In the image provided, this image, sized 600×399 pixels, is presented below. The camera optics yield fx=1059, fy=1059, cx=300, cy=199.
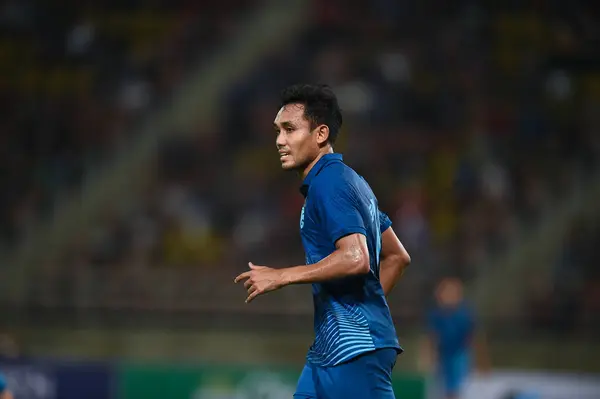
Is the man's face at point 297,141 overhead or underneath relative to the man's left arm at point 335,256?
overhead

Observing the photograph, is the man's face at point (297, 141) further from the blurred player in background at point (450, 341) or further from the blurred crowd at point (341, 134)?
the blurred crowd at point (341, 134)

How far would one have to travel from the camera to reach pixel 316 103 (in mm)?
4066

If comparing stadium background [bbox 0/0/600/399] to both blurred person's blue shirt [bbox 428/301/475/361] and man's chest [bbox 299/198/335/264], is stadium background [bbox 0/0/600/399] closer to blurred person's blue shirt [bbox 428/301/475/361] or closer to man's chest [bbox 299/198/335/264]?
blurred person's blue shirt [bbox 428/301/475/361]

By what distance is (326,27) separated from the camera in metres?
16.5

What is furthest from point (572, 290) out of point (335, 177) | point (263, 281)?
point (263, 281)

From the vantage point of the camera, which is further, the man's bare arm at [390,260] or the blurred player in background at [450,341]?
the blurred player in background at [450,341]

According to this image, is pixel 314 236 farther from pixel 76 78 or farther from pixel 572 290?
pixel 76 78

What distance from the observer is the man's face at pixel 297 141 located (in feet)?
13.3

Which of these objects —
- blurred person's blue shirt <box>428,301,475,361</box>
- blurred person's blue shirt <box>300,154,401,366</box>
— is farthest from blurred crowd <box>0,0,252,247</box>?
blurred person's blue shirt <box>300,154,401,366</box>

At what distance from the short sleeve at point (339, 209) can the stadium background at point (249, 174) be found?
7378 mm

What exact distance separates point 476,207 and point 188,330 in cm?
416

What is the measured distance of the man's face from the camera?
→ 4.05 m

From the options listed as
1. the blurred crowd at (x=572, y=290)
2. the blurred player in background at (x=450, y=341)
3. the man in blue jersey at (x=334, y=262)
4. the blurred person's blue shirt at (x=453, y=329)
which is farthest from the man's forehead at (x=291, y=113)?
the blurred crowd at (x=572, y=290)

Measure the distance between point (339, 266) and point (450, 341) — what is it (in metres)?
8.22
